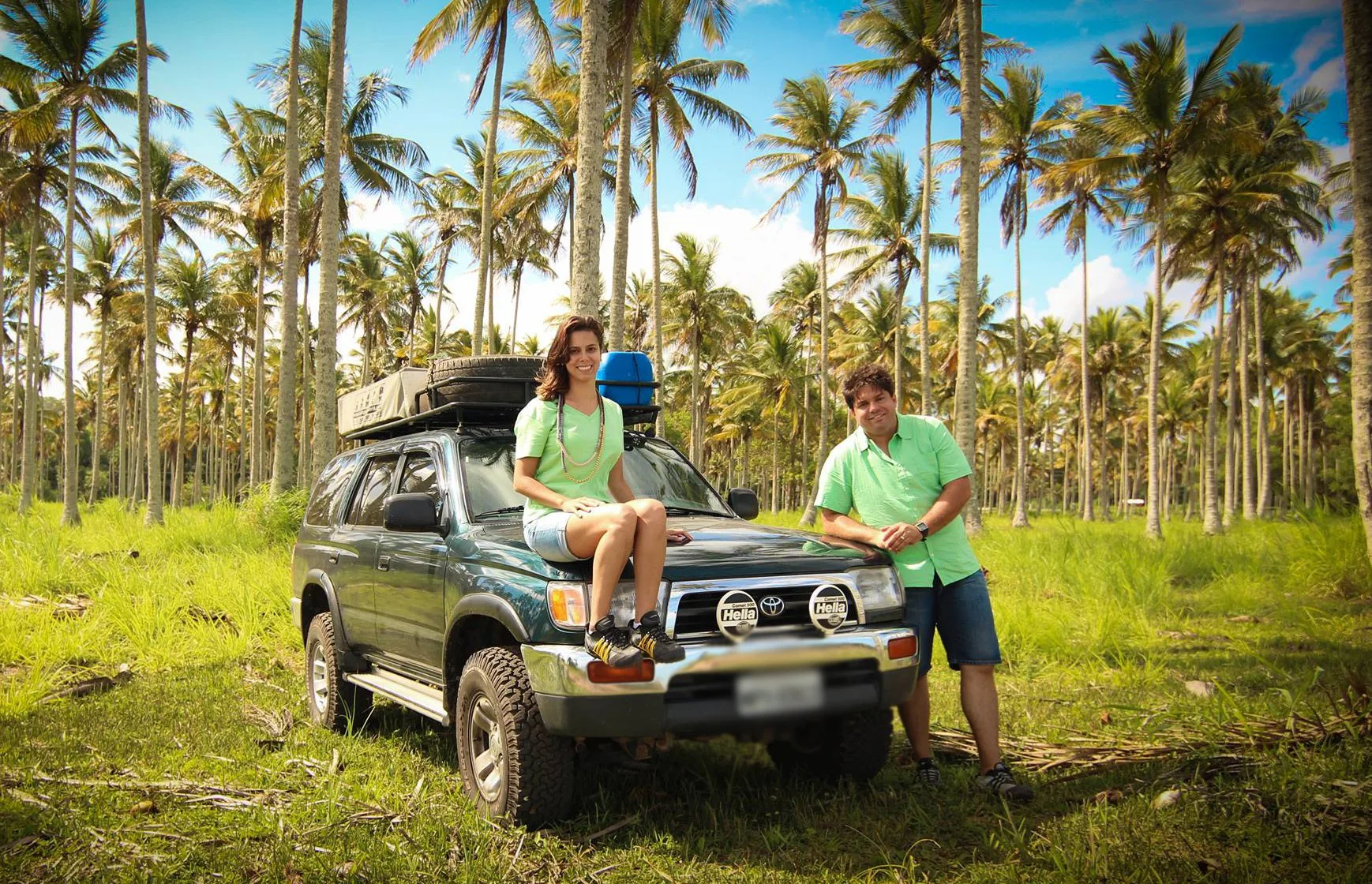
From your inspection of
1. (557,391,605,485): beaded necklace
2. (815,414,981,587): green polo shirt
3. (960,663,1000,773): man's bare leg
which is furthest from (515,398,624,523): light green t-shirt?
(960,663,1000,773): man's bare leg

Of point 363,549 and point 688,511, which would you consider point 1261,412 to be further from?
point 363,549

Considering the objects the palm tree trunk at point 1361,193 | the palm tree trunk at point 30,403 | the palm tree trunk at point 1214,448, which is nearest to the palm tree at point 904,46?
the palm tree trunk at point 1214,448

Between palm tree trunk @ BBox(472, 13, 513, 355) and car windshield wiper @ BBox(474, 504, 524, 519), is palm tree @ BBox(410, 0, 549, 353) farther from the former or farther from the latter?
car windshield wiper @ BBox(474, 504, 524, 519)

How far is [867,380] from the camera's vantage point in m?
4.32

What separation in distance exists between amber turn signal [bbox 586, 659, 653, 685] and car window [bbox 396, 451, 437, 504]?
1.77 metres

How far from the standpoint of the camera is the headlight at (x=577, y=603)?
3.31m

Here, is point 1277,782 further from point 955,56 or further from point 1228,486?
point 1228,486

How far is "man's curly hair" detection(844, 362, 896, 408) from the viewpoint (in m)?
4.31

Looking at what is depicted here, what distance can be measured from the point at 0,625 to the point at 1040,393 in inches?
2283

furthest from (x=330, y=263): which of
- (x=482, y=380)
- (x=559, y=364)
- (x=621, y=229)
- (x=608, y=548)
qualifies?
(x=608, y=548)

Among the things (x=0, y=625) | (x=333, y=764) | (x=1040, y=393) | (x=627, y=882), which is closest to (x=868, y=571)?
(x=627, y=882)

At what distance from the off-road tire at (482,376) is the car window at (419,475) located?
358 millimetres

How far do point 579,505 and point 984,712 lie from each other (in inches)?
87.3

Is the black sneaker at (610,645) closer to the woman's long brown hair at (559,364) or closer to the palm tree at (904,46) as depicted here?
the woman's long brown hair at (559,364)
